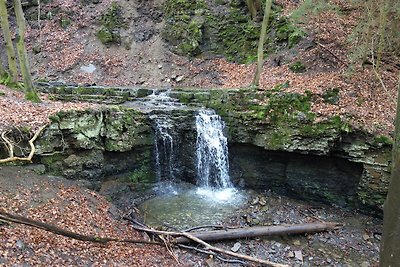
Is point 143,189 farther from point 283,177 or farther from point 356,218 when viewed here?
point 356,218

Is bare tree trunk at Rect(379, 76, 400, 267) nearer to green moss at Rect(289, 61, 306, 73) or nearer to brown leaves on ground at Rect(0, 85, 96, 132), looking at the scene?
brown leaves on ground at Rect(0, 85, 96, 132)

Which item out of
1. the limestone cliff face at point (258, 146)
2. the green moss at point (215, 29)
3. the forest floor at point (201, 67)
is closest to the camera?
the limestone cliff face at point (258, 146)

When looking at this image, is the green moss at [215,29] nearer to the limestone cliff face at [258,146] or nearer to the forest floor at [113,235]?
the limestone cliff face at [258,146]

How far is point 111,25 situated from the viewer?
1884 cm

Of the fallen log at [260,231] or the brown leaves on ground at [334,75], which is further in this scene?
the brown leaves on ground at [334,75]

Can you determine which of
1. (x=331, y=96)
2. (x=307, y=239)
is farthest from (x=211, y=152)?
(x=331, y=96)

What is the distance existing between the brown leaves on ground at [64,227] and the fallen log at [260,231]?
1137 mm

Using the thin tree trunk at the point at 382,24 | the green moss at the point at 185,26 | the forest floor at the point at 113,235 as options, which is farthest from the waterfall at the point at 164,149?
the thin tree trunk at the point at 382,24

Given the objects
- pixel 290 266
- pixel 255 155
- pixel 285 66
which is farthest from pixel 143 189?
pixel 285 66

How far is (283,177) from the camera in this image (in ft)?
37.0

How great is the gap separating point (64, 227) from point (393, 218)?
6.06 metres

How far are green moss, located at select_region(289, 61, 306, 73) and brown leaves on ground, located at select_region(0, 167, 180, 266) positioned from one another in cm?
962

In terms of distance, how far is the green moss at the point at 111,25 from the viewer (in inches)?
730

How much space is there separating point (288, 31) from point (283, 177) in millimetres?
7707
